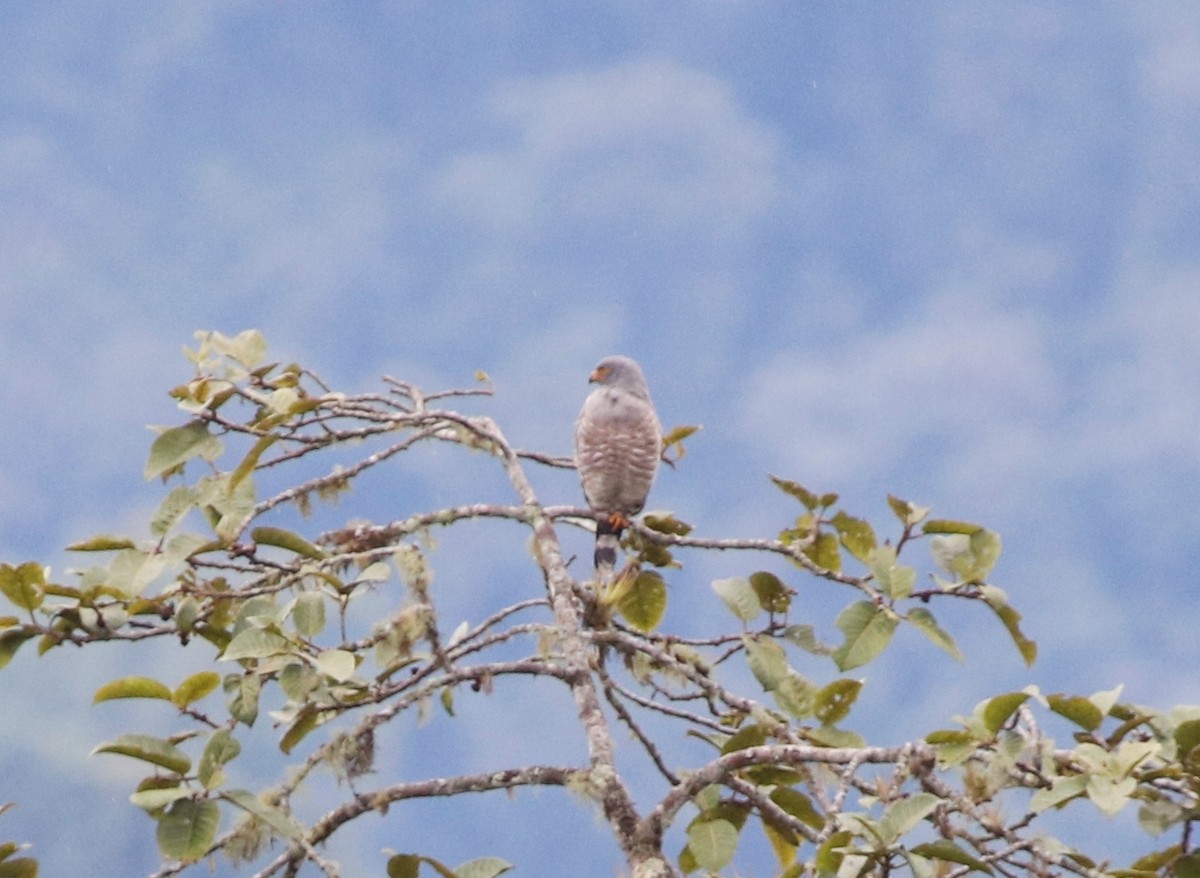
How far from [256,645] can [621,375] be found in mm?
2758

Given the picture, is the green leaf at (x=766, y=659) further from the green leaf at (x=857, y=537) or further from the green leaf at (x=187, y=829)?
A: the green leaf at (x=187, y=829)

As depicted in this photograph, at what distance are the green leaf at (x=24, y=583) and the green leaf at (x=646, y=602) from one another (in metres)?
1.48

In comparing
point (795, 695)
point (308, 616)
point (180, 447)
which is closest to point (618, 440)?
point (795, 695)

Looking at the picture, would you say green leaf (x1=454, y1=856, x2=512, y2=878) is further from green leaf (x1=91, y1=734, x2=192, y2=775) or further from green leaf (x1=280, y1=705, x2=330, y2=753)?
green leaf (x1=91, y1=734, x2=192, y2=775)

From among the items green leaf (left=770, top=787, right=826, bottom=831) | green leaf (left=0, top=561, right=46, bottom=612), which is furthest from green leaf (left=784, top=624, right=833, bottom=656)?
green leaf (left=0, top=561, right=46, bottom=612)

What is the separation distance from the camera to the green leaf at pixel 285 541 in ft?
11.6

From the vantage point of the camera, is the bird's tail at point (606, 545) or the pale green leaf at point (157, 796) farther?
the bird's tail at point (606, 545)

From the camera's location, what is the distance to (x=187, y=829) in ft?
10.0

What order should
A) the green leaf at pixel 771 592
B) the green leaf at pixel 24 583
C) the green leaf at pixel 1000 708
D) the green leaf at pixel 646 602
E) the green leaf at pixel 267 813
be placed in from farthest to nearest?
the green leaf at pixel 646 602
the green leaf at pixel 771 592
the green leaf at pixel 24 583
the green leaf at pixel 267 813
the green leaf at pixel 1000 708

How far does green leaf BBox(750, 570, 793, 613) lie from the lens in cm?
367

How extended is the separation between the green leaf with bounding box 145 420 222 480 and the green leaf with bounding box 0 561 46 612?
0.41 meters

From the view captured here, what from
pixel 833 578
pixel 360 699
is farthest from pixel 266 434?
pixel 833 578

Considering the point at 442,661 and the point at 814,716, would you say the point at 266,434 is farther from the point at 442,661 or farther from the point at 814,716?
the point at 814,716

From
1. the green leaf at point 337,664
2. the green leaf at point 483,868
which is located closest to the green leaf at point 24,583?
the green leaf at point 337,664
